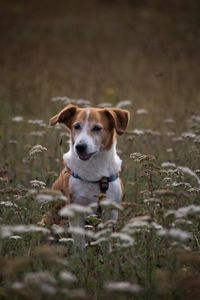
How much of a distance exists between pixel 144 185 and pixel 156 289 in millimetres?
2615

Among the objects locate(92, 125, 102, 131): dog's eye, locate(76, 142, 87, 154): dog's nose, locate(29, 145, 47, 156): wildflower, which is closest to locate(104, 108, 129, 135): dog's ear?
locate(92, 125, 102, 131): dog's eye

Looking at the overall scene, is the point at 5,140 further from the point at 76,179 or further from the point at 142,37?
the point at 142,37

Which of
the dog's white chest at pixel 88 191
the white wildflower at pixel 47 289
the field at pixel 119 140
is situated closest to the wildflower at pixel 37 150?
the field at pixel 119 140

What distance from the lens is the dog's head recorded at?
19.4 feet

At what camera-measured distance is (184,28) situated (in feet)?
72.8

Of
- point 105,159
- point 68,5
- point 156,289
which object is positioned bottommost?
point 156,289

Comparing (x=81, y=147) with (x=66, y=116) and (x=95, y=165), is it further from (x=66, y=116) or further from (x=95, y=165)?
(x=66, y=116)

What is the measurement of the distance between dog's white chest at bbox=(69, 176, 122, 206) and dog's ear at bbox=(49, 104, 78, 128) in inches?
22.8

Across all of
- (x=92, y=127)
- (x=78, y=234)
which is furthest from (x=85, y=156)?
(x=78, y=234)

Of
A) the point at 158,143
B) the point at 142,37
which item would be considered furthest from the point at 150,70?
the point at 158,143

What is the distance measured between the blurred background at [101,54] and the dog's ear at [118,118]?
3202mm

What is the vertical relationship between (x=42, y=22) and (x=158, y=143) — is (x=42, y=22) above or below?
above

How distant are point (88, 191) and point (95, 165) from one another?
310 mm

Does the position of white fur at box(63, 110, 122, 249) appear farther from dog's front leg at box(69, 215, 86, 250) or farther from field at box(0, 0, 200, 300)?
field at box(0, 0, 200, 300)
